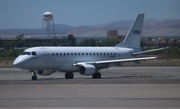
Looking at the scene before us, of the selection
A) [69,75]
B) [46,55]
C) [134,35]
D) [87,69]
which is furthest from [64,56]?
[134,35]

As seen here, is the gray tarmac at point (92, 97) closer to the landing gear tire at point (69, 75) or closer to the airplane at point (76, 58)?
the airplane at point (76, 58)

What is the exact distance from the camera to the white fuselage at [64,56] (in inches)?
1644

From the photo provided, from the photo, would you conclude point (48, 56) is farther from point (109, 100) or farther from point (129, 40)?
point (109, 100)

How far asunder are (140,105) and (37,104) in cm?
489

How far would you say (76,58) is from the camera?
45531mm

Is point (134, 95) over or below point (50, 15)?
below

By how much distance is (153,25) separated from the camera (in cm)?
16925

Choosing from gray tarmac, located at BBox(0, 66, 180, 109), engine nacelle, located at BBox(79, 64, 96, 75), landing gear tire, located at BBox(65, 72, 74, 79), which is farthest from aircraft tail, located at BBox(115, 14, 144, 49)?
gray tarmac, located at BBox(0, 66, 180, 109)

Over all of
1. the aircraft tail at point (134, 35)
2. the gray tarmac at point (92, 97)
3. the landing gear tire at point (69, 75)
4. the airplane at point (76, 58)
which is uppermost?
the aircraft tail at point (134, 35)

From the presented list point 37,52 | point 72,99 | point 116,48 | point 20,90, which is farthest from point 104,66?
point 72,99

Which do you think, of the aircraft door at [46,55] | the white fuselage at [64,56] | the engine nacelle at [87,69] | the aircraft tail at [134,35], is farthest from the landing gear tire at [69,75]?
the aircraft tail at [134,35]

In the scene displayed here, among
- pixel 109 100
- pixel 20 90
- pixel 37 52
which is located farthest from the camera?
pixel 37 52

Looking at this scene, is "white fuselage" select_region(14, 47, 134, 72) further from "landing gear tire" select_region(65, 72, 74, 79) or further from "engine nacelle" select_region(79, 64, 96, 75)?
"engine nacelle" select_region(79, 64, 96, 75)

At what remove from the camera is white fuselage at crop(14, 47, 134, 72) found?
41750 mm
